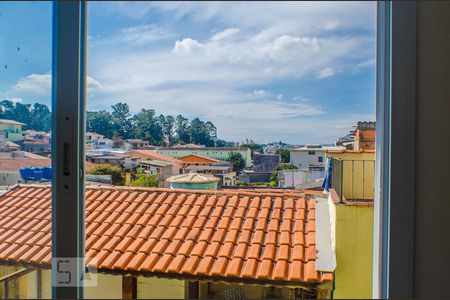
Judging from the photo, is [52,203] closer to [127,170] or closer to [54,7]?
[127,170]

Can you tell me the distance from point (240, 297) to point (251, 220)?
0.33m

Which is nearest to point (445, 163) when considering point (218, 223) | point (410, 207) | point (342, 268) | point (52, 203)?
point (410, 207)

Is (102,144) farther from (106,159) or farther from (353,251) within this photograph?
(353,251)

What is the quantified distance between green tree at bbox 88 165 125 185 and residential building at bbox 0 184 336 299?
65 mm

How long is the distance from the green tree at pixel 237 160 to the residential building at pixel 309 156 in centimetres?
20

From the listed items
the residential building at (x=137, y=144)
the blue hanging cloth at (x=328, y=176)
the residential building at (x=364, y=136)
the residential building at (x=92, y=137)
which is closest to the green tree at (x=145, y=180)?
the residential building at (x=137, y=144)

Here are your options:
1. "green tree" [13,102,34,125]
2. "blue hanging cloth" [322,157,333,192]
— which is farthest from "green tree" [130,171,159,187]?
"blue hanging cloth" [322,157,333,192]

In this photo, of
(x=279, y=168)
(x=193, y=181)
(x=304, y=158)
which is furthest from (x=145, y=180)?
(x=304, y=158)

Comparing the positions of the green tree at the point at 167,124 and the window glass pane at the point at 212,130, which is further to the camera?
the green tree at the point at 167,124

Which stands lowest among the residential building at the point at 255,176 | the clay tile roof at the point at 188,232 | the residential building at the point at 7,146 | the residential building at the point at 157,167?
the clay tile roof at the point at 188,232

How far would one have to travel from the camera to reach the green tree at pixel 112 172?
126 cm

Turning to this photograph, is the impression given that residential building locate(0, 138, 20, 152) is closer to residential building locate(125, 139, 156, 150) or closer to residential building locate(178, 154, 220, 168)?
residential building locate(125, 139, 156, 150)

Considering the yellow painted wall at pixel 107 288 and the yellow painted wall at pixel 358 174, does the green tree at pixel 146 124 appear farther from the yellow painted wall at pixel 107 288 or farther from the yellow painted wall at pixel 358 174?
the yellow painted wall at pixel 358 174

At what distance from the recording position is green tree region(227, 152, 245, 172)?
4.33ft
